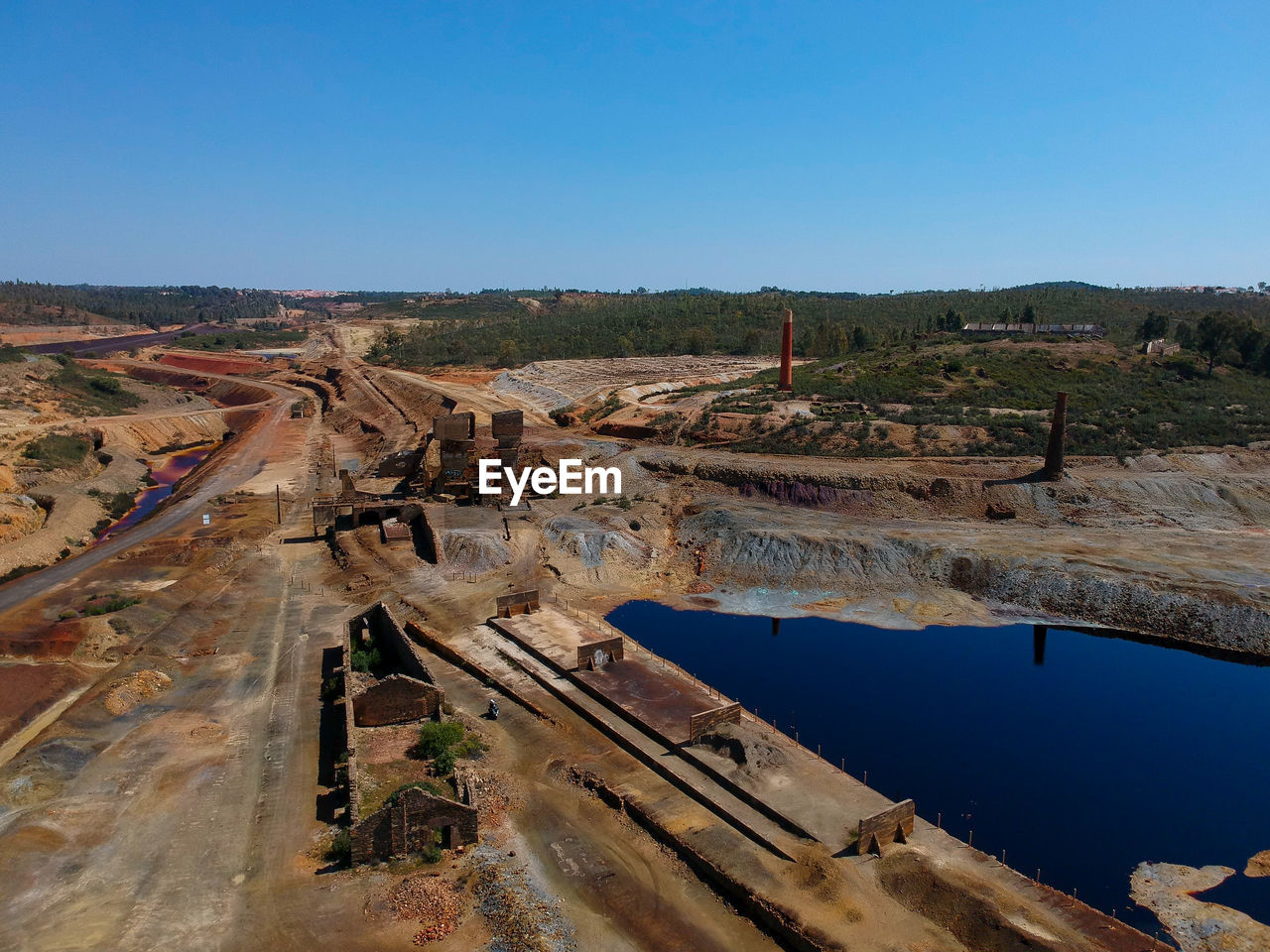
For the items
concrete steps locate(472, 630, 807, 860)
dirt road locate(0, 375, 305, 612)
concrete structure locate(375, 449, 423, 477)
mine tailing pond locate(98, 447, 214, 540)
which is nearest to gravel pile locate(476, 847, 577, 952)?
concrete steps locate(472, 630, 807, 860)

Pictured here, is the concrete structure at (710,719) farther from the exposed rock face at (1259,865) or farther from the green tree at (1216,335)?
the green tree at (1216,335)

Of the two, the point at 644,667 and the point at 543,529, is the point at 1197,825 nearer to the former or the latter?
the point at 644,667

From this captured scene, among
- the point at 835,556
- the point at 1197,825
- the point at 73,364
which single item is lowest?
the point at 1197,825

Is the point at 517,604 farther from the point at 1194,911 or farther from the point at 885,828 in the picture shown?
the point at 1194,911

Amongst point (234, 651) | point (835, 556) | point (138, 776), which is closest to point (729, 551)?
point (835, 556)

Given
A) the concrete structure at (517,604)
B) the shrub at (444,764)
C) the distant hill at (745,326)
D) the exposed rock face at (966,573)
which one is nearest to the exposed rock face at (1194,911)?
the exposed rock face at (966,573)

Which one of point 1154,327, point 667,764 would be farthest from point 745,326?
point 667,764

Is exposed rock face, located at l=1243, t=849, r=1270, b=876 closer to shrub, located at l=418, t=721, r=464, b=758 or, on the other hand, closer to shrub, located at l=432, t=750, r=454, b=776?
shrub, located at l=432, t=750, r=454, b=776
